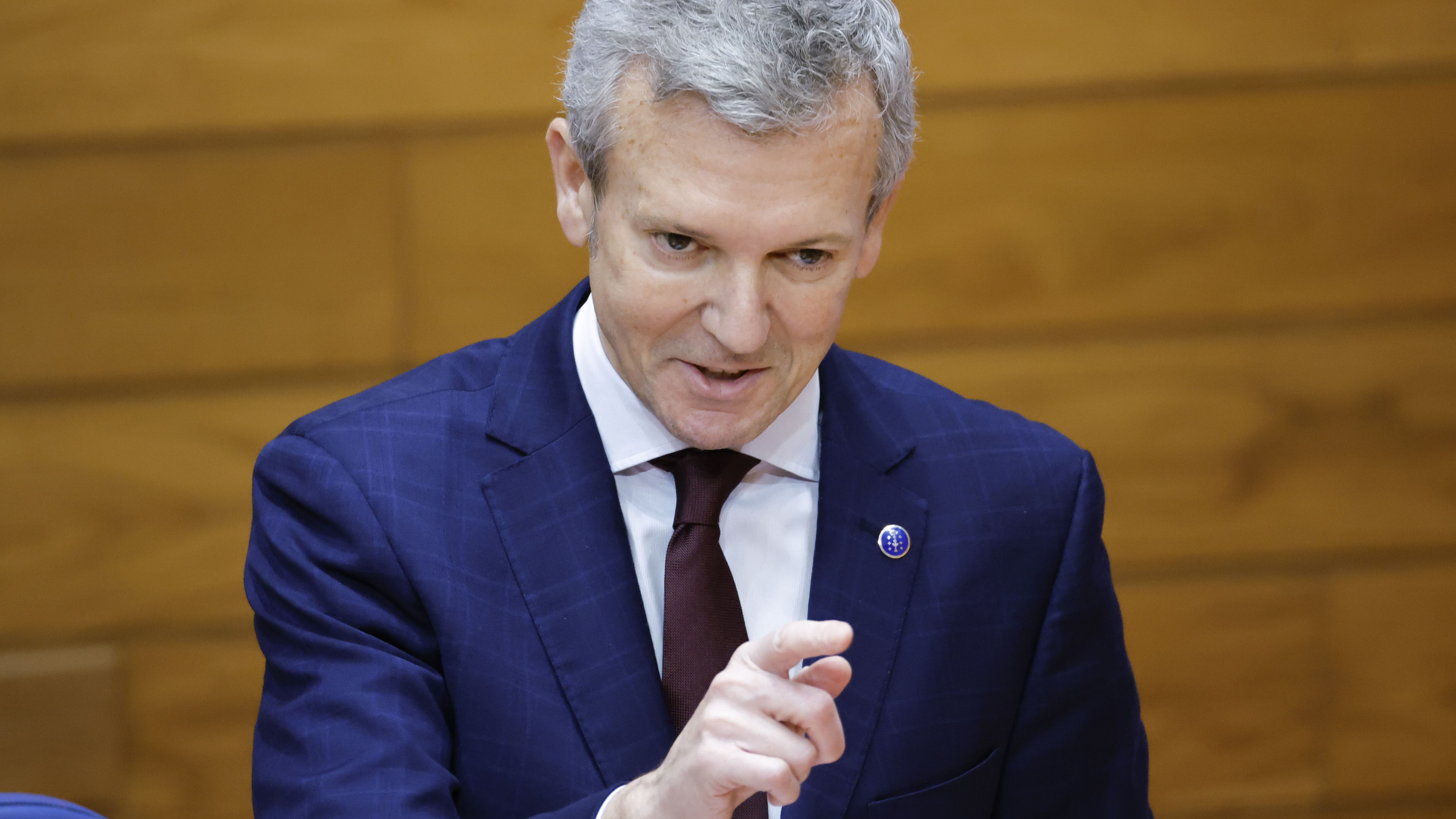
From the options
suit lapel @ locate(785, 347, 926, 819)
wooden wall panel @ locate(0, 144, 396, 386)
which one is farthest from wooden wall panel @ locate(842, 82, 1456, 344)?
suit lapel @ locate(785, 347, 926, 819)

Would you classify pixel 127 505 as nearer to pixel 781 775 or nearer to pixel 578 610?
pixel 578 610

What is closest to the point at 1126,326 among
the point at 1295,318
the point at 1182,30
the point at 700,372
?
the point at 1295,318

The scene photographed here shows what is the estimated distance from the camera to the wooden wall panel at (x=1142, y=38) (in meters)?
2.76

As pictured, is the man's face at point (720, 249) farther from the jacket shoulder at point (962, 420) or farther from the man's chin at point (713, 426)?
the jacket shoulder at point (962, 420)

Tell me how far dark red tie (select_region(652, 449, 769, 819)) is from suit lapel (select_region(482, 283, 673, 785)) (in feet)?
0.07

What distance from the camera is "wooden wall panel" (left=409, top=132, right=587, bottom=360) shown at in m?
2.71

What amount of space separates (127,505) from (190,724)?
44 centimetres

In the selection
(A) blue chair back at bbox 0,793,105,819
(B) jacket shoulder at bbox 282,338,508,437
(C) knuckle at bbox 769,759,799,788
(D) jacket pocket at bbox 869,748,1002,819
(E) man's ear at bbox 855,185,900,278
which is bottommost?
(D) jacket pocket at bbox 869,748,1002,819

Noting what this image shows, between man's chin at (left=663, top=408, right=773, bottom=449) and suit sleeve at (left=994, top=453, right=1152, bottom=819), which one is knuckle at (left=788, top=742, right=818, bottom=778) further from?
suit sleeve at (left=994, top=453, right=1152, bottom=819)

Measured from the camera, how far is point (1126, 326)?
2.86m

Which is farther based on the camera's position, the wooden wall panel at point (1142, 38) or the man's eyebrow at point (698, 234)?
the wooden wall panel at point (1142, 38)

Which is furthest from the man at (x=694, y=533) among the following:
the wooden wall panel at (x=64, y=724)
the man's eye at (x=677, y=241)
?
the wooden wall panel at (x=64, y=724)

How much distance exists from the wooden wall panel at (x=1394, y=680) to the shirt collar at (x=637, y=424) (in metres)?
1.80

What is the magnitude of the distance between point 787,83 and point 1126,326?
1.74 m
